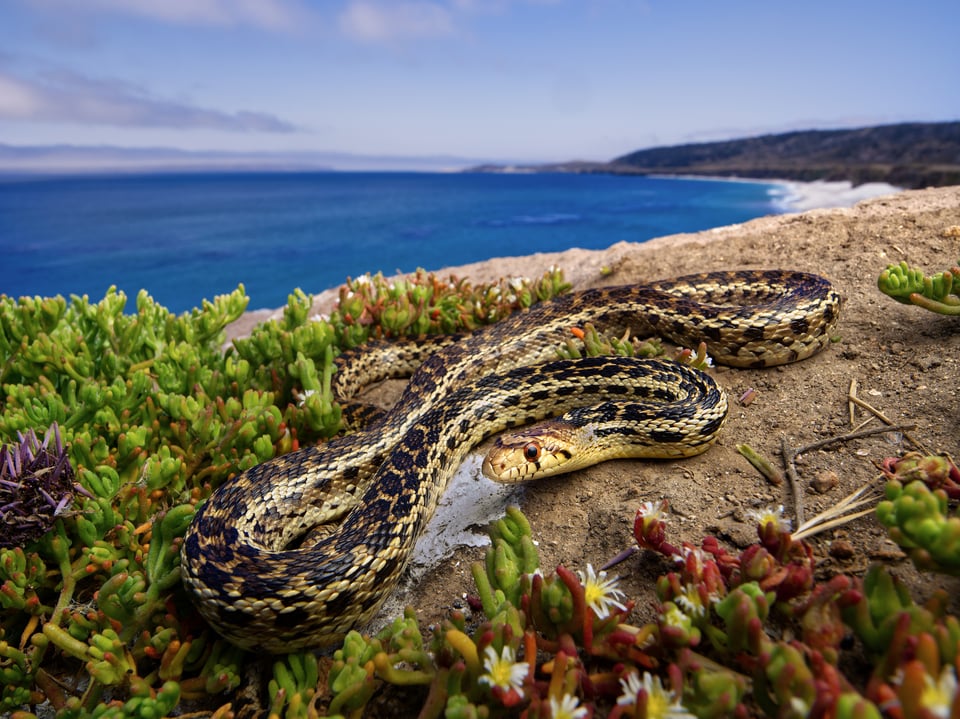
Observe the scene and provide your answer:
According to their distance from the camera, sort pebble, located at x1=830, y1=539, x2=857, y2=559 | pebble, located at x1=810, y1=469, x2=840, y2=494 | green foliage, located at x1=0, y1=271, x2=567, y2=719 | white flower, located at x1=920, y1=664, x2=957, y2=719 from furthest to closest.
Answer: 1. pebble, located at x1=810, y1=469, x2=840, y2=494
2. green foliage, located at x1=0, y1=271, x2=567, y2=719
3. pebble, located at x1=830, y1=539, x2=857, y2=559
4. white flower, located at x1=920, y1=664, x2=957, y2=719

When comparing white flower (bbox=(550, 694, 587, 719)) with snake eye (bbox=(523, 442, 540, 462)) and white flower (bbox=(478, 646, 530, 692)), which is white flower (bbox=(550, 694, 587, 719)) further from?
snake eye (bbox=(523, 442, 540, 462))

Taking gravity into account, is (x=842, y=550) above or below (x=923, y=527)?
below

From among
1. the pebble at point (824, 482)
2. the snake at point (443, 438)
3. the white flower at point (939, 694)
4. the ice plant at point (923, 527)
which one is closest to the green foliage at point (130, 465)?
the snake at point (443, 438)

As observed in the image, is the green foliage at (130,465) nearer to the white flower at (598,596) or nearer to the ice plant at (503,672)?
the ice plant at (503,672)

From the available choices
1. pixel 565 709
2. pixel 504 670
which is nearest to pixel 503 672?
pixel 504 670

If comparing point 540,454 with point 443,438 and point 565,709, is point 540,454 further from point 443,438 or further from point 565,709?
point 565,709

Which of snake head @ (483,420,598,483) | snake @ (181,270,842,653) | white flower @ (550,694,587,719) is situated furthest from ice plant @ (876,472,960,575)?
snake head @ (483,420,598,483)
